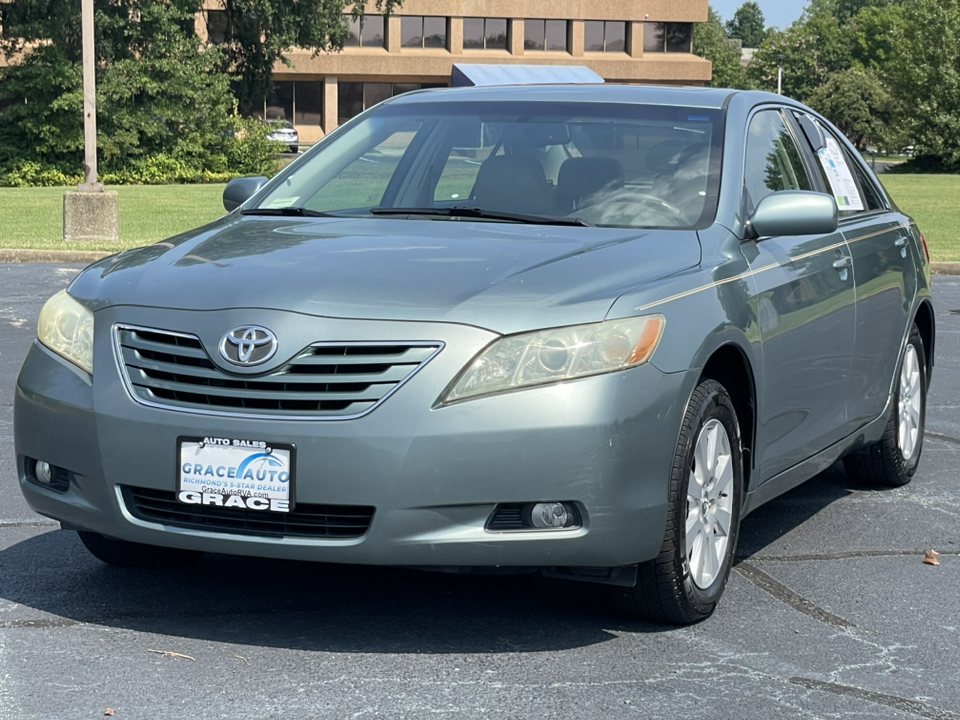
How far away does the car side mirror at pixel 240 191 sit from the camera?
19.2ft

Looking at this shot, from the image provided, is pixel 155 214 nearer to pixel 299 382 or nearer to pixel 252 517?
pixel 252 517

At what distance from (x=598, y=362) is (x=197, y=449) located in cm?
109

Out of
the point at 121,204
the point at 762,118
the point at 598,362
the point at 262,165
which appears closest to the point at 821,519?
the point at 762,118

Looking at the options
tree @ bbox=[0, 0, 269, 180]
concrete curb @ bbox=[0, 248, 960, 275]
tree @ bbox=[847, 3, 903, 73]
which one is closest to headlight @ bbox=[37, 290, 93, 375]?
concrete curb @ bbox=[0, 248, 960, 275]

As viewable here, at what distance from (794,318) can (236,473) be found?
2087 mm

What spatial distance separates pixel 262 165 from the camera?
143 feet

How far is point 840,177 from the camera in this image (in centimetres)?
632

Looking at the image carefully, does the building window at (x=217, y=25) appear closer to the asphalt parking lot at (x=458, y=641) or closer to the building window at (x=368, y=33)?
the building window at (x=368, y=33)

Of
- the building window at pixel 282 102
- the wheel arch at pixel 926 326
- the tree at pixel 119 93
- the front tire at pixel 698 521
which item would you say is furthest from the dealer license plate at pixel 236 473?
the building window at pixel 282 102

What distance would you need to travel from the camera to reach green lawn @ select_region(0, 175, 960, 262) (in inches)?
756

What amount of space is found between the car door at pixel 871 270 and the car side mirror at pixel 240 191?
7.46ft

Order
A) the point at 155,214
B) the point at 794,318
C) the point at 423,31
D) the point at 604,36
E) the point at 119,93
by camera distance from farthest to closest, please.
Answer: the point at 604,36
the point at 423,31
the point at 119,93
the point at 155,214
the point at 794,318

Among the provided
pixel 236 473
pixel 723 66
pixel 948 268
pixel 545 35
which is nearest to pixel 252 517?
pixel 236 473

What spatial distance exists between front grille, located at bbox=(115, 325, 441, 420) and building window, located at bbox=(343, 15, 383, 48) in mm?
79983
